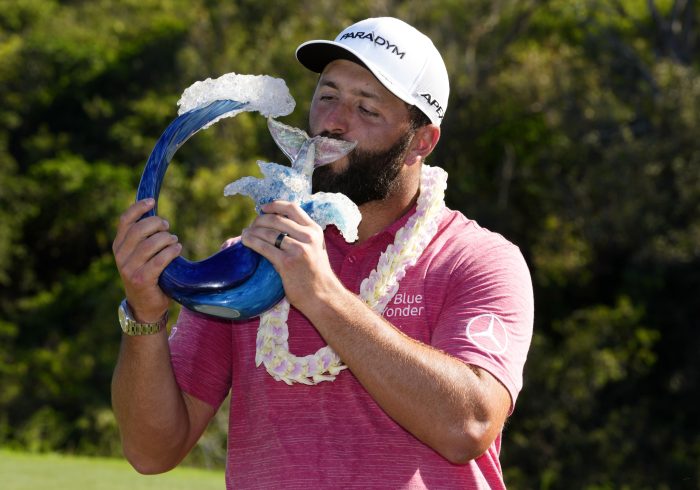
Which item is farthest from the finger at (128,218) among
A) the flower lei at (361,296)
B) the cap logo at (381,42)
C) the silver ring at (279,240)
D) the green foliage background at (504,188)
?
the green foliage background at (504,188)

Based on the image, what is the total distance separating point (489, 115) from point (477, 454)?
20851 mm

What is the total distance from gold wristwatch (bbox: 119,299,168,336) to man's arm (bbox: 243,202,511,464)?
19.1 inches

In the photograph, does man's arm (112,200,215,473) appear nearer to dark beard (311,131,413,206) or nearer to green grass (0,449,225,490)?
dark beard (311,131,413,206)

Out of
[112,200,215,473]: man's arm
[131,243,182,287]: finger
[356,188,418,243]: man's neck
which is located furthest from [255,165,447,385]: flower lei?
[131,243,182,287]: finger

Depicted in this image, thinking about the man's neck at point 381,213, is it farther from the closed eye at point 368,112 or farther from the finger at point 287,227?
the finger at point 287,227

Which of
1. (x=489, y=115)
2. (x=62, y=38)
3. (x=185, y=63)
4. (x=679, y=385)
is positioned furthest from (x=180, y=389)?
(x=62, y=38)

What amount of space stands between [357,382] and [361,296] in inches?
10.3

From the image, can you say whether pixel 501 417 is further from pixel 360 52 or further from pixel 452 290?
pixel 360 52

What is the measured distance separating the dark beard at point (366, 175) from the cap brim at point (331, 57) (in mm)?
162

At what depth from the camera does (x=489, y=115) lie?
2358 centimetres

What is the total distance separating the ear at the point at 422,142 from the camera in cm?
373

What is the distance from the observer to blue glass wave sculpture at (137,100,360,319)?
119 inches

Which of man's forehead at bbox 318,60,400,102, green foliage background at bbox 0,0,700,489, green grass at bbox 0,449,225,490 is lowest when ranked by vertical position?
green foliage background at bbox 0,0,700,489

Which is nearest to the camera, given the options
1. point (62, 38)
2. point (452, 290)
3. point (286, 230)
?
point (286, 230)
